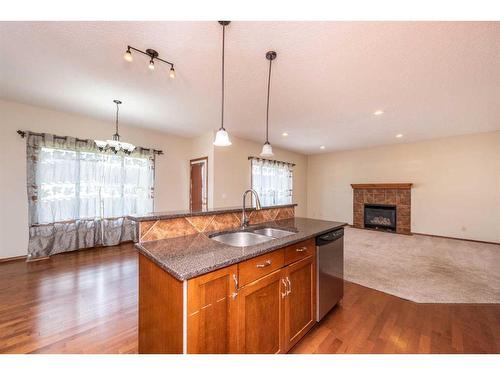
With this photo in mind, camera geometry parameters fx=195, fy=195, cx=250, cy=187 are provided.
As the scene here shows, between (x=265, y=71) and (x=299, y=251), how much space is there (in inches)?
81.0

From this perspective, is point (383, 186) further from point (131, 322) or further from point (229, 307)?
point (131, 322)

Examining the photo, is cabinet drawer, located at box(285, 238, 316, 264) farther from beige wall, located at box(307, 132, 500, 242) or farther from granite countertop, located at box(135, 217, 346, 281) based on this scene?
beige wall, located at box(307, 132, 500, 242)

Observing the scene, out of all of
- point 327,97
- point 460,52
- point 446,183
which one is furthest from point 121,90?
point 446,183

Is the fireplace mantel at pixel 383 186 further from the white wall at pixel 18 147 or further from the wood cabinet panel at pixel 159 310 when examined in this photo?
the white wall at pixel 18 147

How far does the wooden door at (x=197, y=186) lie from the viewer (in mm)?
5223

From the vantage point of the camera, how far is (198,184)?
530 centimetres

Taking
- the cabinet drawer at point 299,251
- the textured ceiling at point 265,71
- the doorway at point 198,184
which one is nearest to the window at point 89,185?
the textured ceiling at point 265,71

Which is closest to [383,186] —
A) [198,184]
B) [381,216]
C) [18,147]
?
[381,216]

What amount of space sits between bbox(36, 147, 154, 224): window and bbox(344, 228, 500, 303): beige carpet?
15.1 ft

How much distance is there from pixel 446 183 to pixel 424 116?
2703 mm

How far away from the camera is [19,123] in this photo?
3.42m

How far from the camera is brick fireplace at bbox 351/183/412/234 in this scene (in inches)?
225

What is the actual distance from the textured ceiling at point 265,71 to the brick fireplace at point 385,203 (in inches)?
90.0
